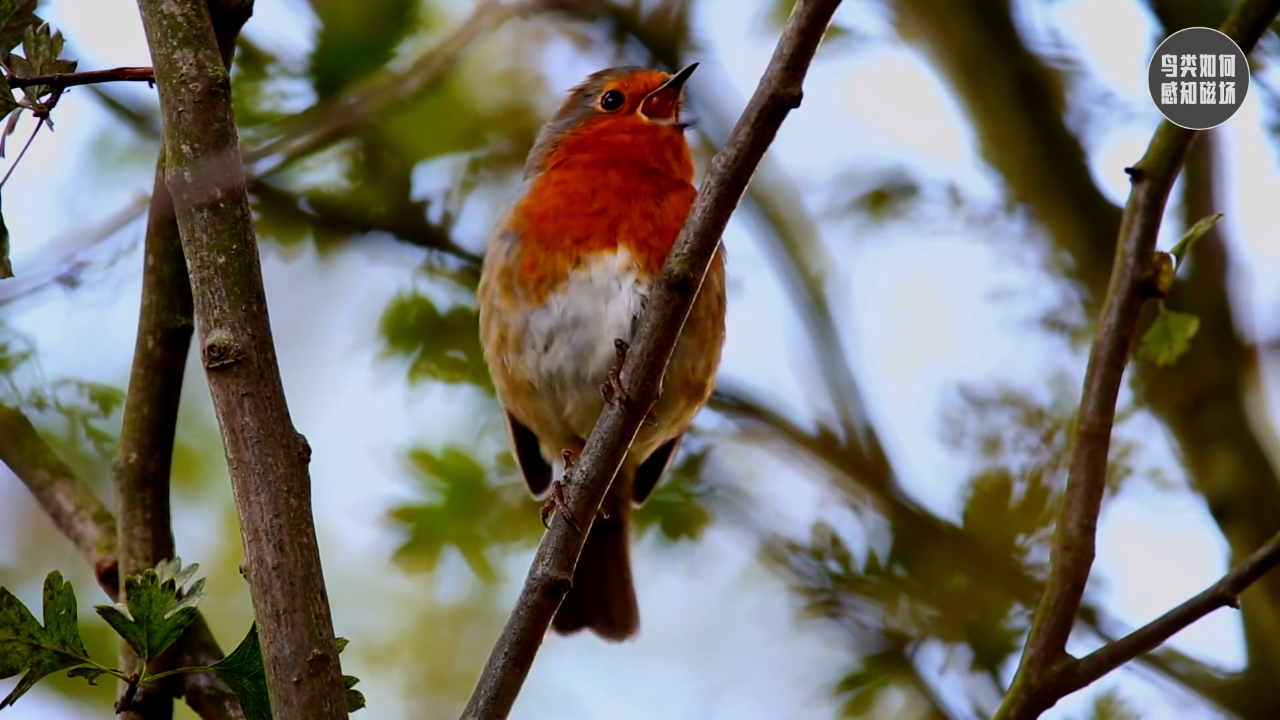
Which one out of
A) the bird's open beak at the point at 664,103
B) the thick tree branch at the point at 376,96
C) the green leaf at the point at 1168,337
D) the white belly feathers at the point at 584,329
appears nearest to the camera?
the green leaf at the point at 1168,337

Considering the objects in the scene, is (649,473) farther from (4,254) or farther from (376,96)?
(4,254)

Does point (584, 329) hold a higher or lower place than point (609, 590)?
higher

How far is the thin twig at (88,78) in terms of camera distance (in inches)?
77.3

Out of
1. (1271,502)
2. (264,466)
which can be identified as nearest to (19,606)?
(264,466)

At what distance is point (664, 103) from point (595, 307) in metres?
1.02

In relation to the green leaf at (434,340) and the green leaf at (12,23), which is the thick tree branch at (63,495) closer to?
the green leaf at (12,23)

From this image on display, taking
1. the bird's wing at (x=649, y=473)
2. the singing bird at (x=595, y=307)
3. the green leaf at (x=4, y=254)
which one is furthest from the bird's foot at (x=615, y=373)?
the green leaf at (x=4, y=254)

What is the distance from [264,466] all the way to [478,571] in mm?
2390

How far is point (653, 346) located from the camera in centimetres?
221

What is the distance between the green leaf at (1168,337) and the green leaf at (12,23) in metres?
2.22

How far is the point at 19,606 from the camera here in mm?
1840

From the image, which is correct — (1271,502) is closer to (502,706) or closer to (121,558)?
(502,706)

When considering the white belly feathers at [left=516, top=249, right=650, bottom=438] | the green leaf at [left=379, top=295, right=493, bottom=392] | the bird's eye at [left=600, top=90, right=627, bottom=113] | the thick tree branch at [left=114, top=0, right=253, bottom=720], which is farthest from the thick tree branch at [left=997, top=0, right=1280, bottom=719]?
the green leaf at [left=379, top=295, right=493, bottom=392]

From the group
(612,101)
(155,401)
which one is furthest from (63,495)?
(612,101)
